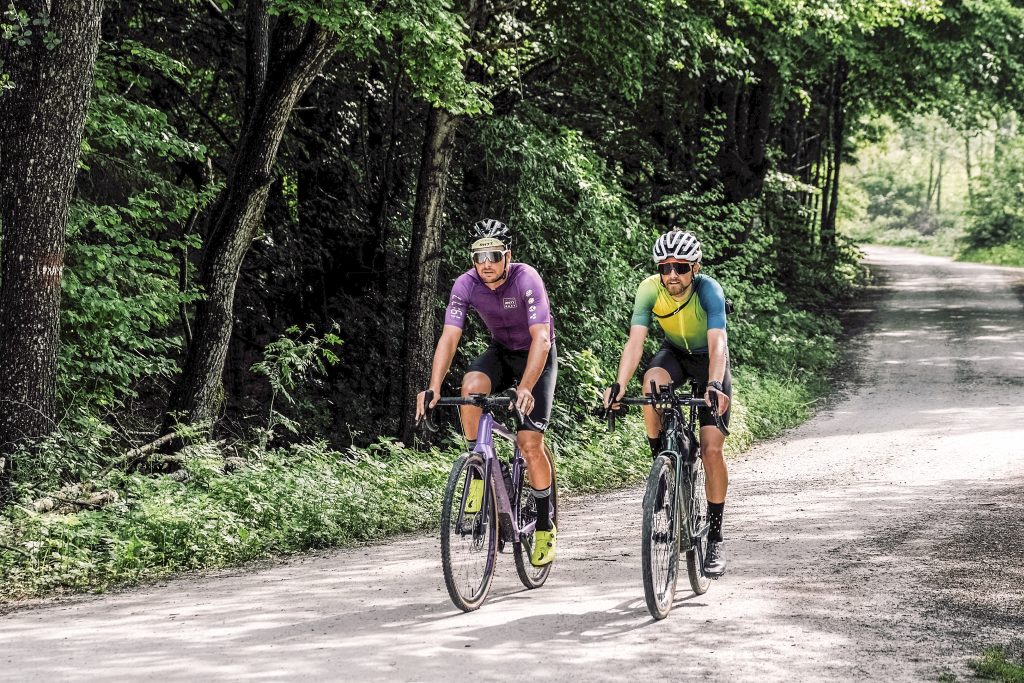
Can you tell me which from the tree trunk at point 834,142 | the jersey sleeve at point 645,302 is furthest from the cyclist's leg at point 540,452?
the tree trunk at point 834,142

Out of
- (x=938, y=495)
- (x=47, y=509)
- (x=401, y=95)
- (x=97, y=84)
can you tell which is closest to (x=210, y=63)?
(x=401, y=95)

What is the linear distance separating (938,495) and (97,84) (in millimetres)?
9481

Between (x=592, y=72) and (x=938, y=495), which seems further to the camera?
(x=592, y=72)

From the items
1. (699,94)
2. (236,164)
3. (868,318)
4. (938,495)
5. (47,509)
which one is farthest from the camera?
(868,318)

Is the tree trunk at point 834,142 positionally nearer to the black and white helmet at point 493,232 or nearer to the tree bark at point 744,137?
the tree bark at point 744,137

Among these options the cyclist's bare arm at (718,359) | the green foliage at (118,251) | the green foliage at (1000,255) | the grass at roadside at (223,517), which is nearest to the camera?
the cyclist's bare arm at (718,359)

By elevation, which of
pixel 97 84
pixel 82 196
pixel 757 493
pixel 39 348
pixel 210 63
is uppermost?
pixel 210 63

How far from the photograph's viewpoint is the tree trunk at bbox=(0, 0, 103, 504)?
373 inches

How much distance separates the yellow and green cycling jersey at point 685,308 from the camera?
6898 mm

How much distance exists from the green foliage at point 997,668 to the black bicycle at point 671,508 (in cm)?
161

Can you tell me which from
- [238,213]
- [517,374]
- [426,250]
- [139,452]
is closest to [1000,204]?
[426,250]

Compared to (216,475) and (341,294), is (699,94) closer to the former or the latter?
(341,294)

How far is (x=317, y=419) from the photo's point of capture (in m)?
17.4

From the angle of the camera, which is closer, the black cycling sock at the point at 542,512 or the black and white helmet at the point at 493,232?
the black and white helmet at the point at 493,232
